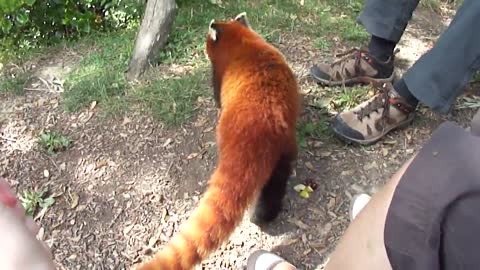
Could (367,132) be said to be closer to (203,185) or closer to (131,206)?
(203,185)

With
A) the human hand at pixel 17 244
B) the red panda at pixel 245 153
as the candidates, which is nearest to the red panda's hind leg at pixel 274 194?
the red panda at pixel 245 153

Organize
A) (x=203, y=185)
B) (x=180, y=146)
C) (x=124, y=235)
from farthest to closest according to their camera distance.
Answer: (x=180, y=146) < (x=203, y=185) < (x=124, y=235)

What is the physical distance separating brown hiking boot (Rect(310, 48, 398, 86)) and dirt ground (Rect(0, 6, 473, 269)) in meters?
0.08

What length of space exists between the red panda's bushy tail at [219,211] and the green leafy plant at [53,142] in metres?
0.95

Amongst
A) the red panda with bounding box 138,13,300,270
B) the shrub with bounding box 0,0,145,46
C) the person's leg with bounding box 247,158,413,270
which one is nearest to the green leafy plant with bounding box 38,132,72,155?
the red panda with bounding box 138,13,300,270

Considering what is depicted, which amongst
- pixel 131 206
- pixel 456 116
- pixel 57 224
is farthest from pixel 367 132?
pixel 57 224

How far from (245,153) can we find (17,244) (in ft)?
4.39

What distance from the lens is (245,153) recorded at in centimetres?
198

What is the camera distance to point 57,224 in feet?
7.57

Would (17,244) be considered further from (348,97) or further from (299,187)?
(348,97)

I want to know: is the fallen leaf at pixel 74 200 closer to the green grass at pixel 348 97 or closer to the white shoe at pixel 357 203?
the white shoe at pixel 357 203

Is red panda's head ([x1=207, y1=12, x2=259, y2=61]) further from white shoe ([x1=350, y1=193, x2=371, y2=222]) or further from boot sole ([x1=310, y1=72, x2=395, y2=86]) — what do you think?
white shoe ([x1=350, y1=193, x2=371, y2=222])

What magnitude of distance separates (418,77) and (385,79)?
405 mm

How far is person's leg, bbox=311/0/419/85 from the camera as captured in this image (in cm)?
254
